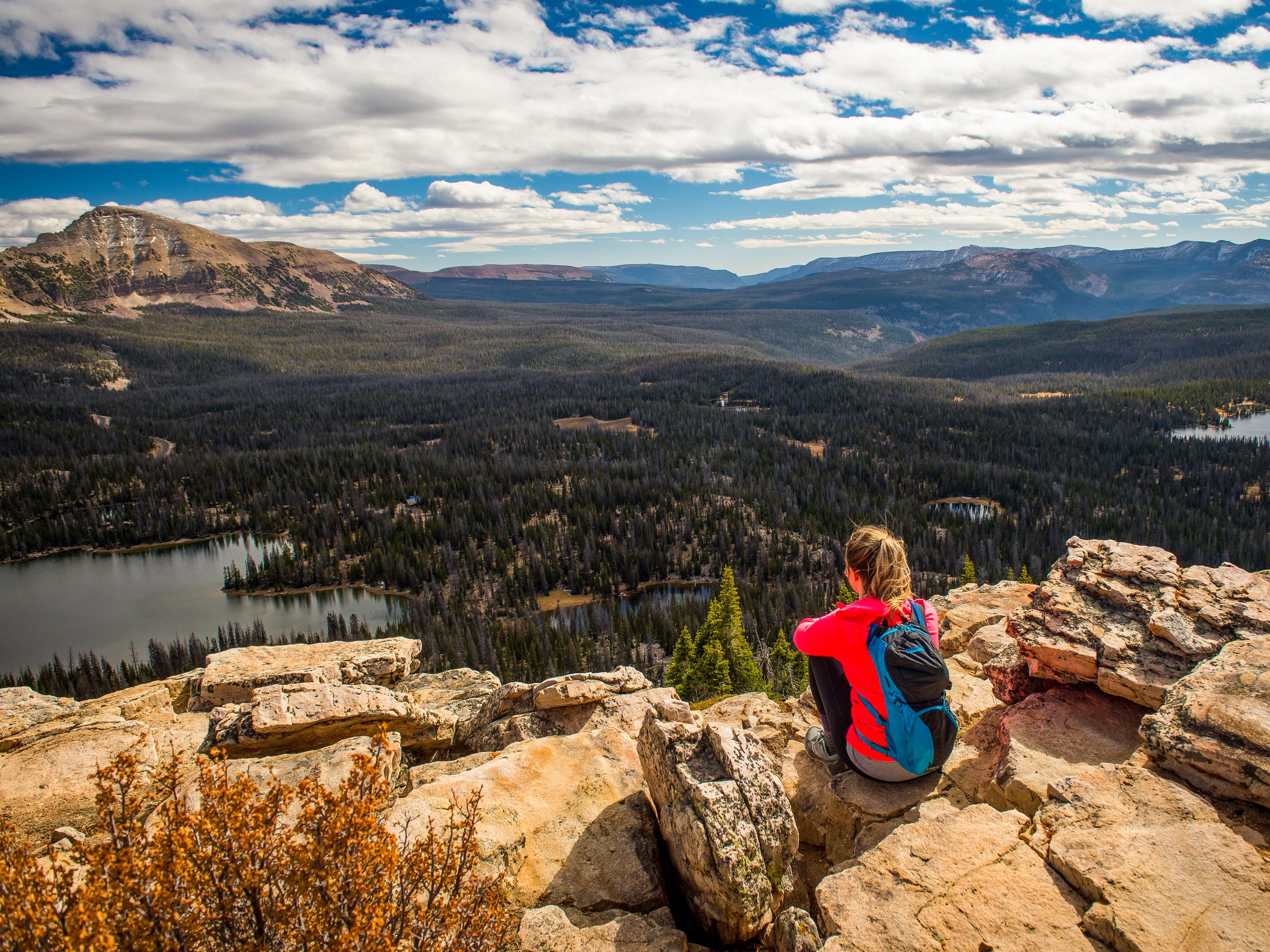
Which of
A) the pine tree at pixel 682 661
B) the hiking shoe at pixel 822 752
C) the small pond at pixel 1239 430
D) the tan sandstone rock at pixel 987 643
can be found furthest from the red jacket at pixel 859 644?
the small pond at pixel 1239 430

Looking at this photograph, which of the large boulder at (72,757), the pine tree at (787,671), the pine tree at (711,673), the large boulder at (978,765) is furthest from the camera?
the pine tree at (787,671)

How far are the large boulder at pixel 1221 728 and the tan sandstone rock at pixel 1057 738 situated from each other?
125 centimetres

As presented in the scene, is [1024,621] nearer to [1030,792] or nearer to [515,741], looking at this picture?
[1030,792]

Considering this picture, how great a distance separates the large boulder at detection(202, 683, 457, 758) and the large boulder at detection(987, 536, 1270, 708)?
39.3 feet

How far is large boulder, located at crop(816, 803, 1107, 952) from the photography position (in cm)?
701

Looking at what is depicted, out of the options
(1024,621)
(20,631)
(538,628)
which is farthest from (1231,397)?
(20,631)

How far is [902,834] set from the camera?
8.55 m

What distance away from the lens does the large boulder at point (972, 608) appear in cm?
1812

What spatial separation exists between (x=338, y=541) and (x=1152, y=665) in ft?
279

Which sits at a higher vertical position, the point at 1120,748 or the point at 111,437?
the point at 1120,748

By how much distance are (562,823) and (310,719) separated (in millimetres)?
6294

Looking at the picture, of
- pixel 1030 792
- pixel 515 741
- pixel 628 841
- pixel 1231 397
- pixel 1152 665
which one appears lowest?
pixel 1231 397

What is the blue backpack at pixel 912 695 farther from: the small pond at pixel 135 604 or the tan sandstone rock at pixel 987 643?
the small pond at pixel 135 604

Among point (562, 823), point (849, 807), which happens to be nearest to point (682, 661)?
point (562, 823)
